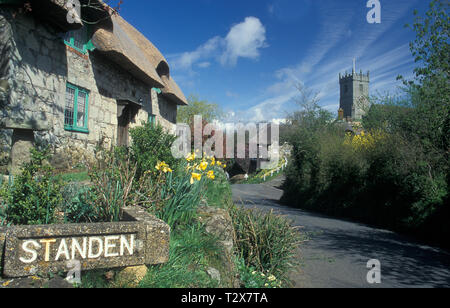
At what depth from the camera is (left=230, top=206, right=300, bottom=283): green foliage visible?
4664mm

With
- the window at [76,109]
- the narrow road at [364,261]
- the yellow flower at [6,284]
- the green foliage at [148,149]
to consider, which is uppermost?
the window at [76,109]

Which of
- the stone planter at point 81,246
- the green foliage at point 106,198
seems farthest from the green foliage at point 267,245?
the stone planter at point 81,246

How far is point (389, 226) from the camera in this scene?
11.3 meters

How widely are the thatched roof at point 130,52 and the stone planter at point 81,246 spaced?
681cm

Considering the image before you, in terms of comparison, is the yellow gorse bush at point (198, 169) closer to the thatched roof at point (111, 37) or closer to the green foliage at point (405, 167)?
the thatched roof at point (111, 37)

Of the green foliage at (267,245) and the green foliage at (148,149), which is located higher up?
the green foliage at (148,149)

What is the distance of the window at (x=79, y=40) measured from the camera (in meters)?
9.02

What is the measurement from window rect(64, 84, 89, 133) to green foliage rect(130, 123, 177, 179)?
4.88 meters

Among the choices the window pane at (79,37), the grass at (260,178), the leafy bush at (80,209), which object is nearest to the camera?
the leafy bush at (80,209)

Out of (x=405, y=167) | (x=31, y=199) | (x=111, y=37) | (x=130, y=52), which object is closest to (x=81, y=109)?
(x=111, y=37)

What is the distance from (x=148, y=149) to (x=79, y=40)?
6401 millimetres

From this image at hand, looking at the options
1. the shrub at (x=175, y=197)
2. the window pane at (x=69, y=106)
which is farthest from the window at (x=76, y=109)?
the shrub at (x=175, y=197)

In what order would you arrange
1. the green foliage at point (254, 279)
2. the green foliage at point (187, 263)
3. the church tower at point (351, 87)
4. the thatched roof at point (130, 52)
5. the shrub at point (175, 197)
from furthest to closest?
the church tower at point (351, 87) → the thatched roof at point (130, 52) → the green foliage at point (254, 279) → the shrub at point (175, 197) → the green foliage at point (187, 263)

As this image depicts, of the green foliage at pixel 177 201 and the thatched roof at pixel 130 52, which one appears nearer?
the green foliage at pixel 177 201
